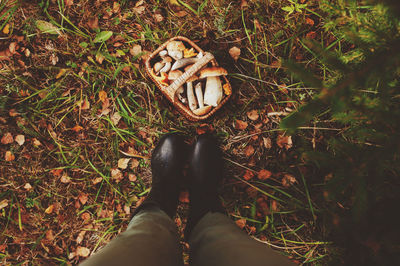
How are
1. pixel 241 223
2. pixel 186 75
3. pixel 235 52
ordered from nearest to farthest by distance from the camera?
pixel 186 75 → pixel 241 223 → pixel 235 52

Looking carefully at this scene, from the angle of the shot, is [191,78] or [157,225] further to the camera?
[191,78]

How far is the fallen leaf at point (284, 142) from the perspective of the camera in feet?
6.24

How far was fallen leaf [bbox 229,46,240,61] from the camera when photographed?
1987 mm

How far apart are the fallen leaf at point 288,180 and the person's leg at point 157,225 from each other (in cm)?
87

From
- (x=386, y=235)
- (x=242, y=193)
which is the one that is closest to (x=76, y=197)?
(x=242, y=193)

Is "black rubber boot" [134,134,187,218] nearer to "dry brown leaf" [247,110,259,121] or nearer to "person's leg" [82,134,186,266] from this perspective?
"person's leg" [82,134,186,266]

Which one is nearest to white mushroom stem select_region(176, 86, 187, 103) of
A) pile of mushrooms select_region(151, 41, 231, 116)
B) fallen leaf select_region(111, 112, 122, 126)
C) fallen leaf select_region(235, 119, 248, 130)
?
pile of mushrooms select_region(151, 41, 231, 116)

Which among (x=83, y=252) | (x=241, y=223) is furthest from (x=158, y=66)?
(x=83, y=252)

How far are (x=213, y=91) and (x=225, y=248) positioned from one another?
42.3 inches

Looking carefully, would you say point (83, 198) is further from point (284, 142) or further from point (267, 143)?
point (284, 142)

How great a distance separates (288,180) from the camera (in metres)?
1.89

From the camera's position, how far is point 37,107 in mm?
2092

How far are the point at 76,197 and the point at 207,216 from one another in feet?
3.96

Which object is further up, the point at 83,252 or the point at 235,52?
the point at 235,52
